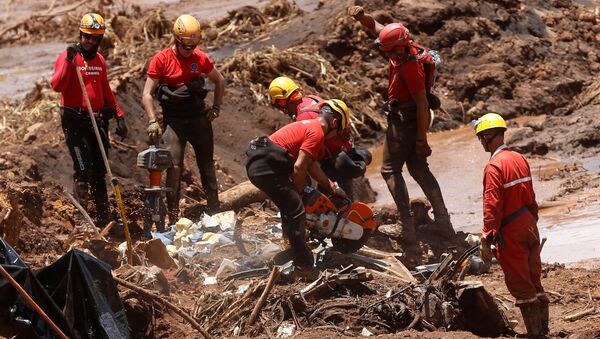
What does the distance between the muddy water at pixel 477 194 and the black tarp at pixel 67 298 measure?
458 centimetres

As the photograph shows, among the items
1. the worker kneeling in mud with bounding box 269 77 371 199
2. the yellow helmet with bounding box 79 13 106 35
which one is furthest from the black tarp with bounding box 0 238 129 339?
the yellow helmet with bounding box 79 13 106 35

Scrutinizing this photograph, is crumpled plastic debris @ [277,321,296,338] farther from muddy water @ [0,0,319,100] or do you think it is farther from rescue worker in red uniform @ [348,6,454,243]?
muddy water @ [0,0,319,100]

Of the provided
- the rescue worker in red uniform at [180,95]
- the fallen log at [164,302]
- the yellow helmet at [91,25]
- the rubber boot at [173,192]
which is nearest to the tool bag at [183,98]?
the rescue worker in red uniform at [180,95]

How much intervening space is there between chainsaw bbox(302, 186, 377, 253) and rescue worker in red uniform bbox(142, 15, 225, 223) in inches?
73.0

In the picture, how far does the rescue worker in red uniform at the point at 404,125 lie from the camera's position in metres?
9.61

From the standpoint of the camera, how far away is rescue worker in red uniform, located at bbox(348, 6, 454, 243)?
31.5ft

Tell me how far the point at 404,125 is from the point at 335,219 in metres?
1.31

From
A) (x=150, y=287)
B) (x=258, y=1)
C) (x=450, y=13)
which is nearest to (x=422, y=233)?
(x=150, y=287)

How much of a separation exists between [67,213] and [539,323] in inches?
222

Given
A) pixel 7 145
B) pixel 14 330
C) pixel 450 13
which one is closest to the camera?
pixel 14 330

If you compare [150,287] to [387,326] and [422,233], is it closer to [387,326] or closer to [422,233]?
[387,326]

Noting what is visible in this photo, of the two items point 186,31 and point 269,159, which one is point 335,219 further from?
point 186,31

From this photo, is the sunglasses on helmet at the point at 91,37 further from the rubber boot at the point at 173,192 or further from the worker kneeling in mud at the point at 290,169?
the worker kneeling in mud at the point at 290,169

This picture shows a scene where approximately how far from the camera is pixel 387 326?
312 inches
